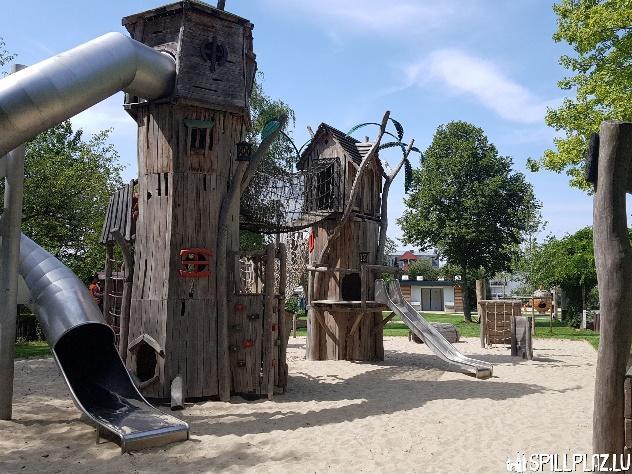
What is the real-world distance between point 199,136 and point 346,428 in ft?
19.0

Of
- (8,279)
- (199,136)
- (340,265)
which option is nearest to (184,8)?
(199,136)

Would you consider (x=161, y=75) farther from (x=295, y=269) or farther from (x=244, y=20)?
(x=295, y=269)

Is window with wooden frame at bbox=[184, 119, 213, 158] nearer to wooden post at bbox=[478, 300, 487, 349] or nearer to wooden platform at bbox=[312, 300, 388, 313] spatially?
wooden platform at bbox=[312, 300, 388, 313]

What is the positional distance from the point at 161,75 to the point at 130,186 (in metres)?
2.37

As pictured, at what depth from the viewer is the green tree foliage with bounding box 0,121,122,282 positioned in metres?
21.4

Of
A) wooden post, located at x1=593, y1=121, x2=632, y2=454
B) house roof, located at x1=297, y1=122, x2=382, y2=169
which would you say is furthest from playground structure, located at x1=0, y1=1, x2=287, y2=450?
wooden post, located at x1=593, y1=121, x2=632, y2=454

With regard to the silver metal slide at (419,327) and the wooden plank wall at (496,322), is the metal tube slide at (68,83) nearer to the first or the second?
the silver metal slide at (419,327)

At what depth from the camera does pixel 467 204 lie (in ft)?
113

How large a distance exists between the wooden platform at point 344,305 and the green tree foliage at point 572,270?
62.7ft

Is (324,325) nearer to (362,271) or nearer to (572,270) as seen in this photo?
(362,271)

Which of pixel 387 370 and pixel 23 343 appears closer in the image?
pixel 387 370

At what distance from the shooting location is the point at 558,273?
101ft

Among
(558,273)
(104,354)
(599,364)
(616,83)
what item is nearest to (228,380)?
(104,354)

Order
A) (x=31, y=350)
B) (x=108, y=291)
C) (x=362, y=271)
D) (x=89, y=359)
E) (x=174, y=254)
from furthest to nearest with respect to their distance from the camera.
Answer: (x=31, y=350) < (x=362, y=271) < (x=108, y=291) < (x=174, y=254) < (x=89, y=359)
